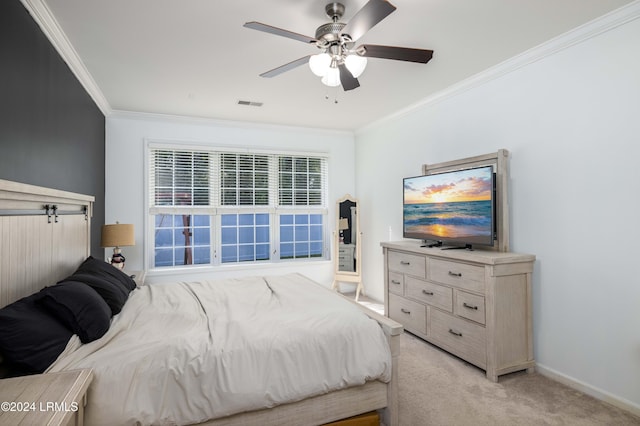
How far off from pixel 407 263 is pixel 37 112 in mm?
3365

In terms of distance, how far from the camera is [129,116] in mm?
4379

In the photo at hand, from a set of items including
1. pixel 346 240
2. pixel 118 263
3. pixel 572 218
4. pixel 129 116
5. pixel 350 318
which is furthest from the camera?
pixel 346 240

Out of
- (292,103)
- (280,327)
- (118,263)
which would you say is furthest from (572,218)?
(118,263)

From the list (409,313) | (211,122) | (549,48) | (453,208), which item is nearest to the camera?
(549,48)

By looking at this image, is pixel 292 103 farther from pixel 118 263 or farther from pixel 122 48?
pixel 118 263

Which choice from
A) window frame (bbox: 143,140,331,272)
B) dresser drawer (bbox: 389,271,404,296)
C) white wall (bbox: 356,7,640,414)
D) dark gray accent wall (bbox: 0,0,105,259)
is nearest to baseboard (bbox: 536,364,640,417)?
white wall (bbox: 356,7,640,414)

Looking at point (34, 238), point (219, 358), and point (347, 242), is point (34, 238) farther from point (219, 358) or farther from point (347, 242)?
point (347, 242)

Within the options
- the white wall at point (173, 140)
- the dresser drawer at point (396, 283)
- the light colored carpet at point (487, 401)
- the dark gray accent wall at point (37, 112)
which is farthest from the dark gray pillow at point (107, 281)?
the dresser drawer at point (396, 283)

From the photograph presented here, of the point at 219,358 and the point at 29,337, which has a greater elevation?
the point at 29,337

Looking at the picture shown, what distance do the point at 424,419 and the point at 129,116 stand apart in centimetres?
466

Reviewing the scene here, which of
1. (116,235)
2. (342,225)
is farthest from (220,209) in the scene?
(342,225)

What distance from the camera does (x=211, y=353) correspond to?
1.72 metres

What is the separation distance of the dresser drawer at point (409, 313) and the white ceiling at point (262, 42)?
2310mm

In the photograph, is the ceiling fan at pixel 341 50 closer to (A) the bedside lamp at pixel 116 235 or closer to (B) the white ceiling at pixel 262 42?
(B) the white ceiling at pixel 262 42
